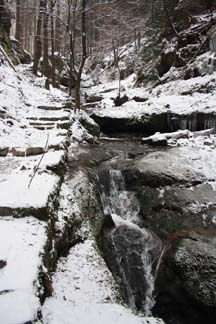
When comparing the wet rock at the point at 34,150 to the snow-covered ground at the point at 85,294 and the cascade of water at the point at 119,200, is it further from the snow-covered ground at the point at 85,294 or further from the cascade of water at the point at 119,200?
the snow-covered ground at the point at 85,294

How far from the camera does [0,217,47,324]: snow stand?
3046mm

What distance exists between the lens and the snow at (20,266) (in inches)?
120

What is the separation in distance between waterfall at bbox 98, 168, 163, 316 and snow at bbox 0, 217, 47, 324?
5.85 feet

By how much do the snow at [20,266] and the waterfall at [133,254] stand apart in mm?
1783

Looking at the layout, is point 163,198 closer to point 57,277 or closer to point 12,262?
point 57,277

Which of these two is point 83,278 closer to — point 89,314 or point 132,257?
point 89,314

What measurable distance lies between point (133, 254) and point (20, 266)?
260 cm

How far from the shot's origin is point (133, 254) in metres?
5.77

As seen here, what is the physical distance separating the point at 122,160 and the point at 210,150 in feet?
7.37

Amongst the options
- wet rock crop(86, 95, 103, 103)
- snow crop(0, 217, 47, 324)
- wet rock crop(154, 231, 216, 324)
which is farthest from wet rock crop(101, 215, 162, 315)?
wet rock crop(86, 95, 103, 103)

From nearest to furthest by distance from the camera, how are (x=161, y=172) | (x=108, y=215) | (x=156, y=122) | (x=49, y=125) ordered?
1. (x=108, y=215)
2. (x=161, y=172)
3. (x=49, y=125)
4. (x=156, y=122)

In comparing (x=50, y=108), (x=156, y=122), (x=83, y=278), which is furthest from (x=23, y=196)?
(x=156, y=122)

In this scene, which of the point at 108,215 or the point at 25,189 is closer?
the point at 25,189

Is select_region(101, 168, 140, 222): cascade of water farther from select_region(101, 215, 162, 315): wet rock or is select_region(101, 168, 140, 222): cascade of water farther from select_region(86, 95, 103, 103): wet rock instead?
select_region(86, 95, 103, 103): wet rock
